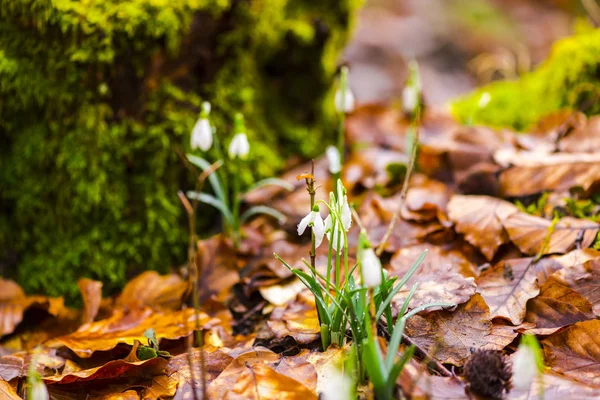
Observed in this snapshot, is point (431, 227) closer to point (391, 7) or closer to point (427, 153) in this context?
point (427, 153)

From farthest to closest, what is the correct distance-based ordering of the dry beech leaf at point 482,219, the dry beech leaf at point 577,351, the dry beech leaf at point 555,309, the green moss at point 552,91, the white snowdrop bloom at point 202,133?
the green moss at point 552,91
the white snowdrop bloom at point 202,133
the dry beech leaf at point 482,219
the dry beech leaf at point 555,309
the dry beech leaf at point 577,351

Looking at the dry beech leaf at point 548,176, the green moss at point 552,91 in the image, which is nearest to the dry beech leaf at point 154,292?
the dry beech leaf at point 548,176

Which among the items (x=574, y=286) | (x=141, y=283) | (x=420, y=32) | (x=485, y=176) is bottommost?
(x=141, y=283)

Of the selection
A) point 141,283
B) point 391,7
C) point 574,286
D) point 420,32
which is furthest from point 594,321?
point 391,7

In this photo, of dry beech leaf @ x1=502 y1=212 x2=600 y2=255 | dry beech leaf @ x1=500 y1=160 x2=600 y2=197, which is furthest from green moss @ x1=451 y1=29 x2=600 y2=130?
dry beech leaf @ x1=502 y1=212 x2=600 y2=255

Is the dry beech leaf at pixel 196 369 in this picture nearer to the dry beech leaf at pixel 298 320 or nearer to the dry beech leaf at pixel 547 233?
the dry beech leaf at pixel 298 320

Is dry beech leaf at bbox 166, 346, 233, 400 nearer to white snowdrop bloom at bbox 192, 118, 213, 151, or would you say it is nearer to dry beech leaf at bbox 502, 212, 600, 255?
white snowdrop bloom at bbox 192, 118, 213, 151

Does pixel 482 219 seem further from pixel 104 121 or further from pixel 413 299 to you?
pixel 104 121

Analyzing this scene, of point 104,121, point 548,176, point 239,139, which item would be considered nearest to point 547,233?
point 548,176

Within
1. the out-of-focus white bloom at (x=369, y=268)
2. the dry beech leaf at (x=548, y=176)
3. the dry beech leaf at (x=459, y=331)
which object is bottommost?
the dry beech leaf at (x=459, y=331)
